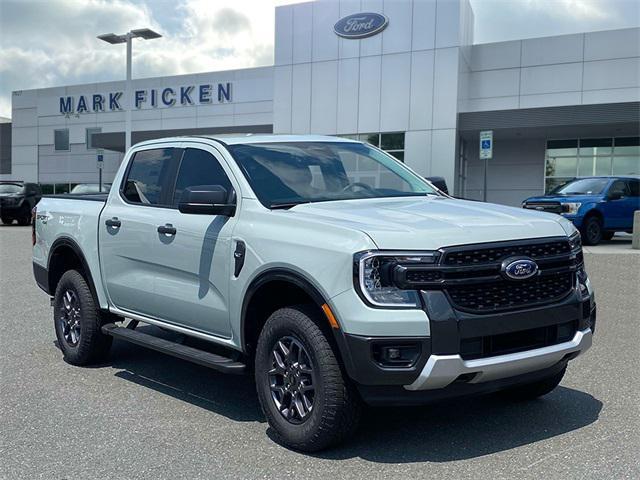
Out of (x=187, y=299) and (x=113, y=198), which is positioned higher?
(x=113, y=198)

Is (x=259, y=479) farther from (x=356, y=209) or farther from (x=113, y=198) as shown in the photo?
(x=113, y=198)

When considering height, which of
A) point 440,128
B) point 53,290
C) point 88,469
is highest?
point 440,128

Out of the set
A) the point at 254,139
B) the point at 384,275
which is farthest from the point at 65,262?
the point at 384,275

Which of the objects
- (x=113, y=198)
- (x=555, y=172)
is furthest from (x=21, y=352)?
(x=555, y=172)

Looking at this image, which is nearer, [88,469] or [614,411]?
[88,469]

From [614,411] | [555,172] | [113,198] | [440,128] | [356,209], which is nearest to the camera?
[356,209]

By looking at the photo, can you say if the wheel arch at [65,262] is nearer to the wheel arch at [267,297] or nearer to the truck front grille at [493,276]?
the wheel arch at [267,297]

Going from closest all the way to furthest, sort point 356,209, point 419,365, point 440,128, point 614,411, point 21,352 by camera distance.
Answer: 1. point 419,365
2. point 356,209
3. point 614,411
4. point 21,352
5. point 440,128

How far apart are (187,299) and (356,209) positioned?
1.42 metres

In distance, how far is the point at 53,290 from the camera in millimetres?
6828

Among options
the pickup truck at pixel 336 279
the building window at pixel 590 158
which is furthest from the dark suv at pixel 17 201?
the pickup truck at pixel 336 279

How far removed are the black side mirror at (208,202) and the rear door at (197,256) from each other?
8 centimetres

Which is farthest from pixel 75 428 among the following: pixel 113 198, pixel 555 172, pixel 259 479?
pixel 555 172

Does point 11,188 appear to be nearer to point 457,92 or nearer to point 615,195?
point 457,92
